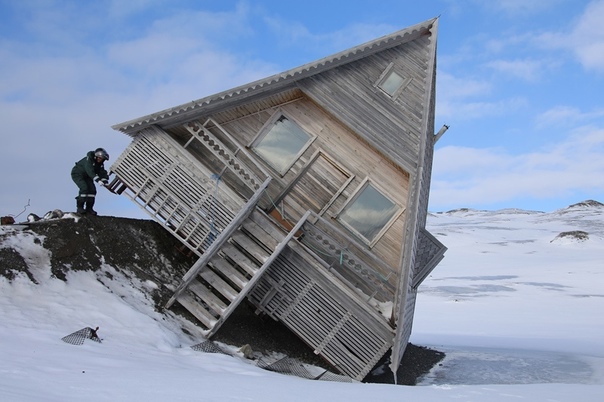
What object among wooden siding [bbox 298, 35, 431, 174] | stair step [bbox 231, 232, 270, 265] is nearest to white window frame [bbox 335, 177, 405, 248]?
wooden siding [bbox 298, 35, 431, 174]

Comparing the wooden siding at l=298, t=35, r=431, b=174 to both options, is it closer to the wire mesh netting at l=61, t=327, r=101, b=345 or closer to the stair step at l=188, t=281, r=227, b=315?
the stair step at l=188, t=281, r=227, b=315

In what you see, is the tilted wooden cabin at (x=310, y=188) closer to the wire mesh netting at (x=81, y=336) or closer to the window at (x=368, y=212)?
the window at (x=368, y=212)

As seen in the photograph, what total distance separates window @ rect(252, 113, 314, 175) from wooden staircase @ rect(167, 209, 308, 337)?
8.09ft

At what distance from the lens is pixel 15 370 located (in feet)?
23.1

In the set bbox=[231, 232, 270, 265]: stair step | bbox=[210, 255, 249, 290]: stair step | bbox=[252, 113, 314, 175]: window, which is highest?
bbox=[252, 113, 314, 175]: window

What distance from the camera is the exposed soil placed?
39.8 feet

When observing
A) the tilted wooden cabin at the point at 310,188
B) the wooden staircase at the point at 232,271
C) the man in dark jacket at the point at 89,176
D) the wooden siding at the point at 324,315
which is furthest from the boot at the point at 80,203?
the wooden siding at the point at 324,315

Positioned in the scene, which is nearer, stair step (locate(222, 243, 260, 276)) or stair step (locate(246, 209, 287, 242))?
stair step (locate(222, 243, 260, 276))

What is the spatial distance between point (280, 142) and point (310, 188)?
150 cm

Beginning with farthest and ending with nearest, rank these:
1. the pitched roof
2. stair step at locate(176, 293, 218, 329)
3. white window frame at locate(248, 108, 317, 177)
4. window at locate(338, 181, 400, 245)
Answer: white window frame at locate(248, 108, 317, 177) < window at locate(338, 181, 400, 245) < the pitched roof < stair step at locate(176, 293, 218, 329)

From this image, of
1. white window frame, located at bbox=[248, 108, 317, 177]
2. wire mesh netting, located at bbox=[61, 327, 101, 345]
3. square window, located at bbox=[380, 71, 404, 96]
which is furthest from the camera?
white window frame, located at bbox=[248, 108, 317, 177]

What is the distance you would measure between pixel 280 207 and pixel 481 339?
28.5ft

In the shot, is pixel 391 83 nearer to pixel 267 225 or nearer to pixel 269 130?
pixel 269 130

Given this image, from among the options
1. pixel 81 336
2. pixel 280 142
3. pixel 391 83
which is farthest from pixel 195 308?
pixel 391 83
